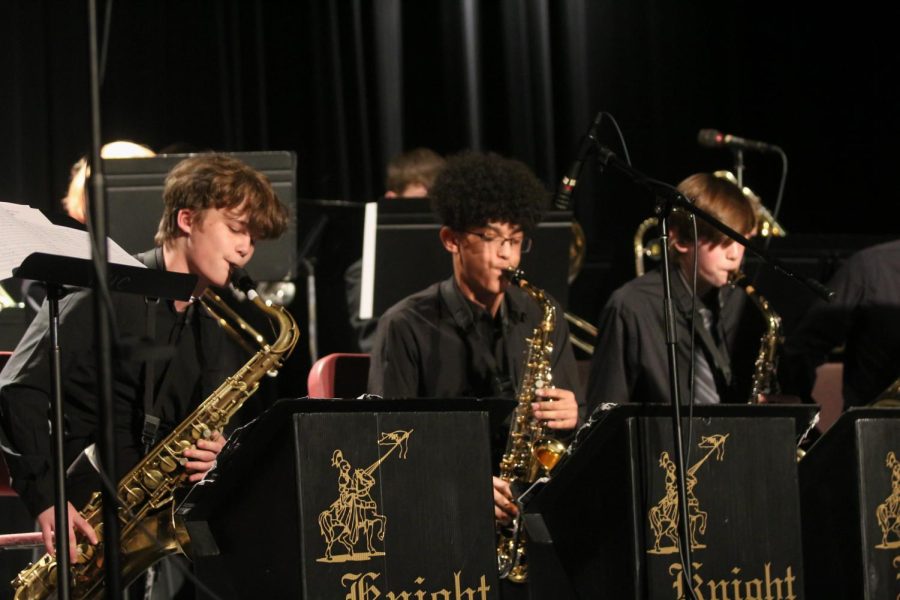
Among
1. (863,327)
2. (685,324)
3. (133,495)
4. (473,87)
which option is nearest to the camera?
(133,495)

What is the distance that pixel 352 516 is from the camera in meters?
2.81

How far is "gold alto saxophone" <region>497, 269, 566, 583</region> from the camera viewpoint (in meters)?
3.96

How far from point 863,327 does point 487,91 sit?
9.11ft

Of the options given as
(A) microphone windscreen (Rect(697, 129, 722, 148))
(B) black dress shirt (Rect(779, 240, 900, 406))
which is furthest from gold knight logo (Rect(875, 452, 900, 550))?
(A) microphone windscreen (Rect(697, 129, 722, 148))

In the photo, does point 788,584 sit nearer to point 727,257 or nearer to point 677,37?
point 727,257

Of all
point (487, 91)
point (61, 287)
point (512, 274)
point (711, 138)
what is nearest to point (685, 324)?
point (512, 274)

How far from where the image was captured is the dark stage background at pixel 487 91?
6.01m

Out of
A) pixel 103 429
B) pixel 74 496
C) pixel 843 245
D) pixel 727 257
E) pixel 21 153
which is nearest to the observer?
pixel 103 429

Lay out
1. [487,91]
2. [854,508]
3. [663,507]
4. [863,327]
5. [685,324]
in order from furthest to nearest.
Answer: [487,91] < [863,327] < [685,324] < [854,508] < [663,507]

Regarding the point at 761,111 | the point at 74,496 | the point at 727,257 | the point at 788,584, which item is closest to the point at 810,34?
the point at 761,111

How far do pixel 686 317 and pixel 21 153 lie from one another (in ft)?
11.4

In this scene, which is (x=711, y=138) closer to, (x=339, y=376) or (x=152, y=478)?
(x=339, y=376)

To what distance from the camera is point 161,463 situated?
12.0 feet

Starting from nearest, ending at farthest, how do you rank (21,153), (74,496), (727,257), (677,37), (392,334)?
(74,496)
(392,334)
(727,257)
(21,153)
(677,37)
